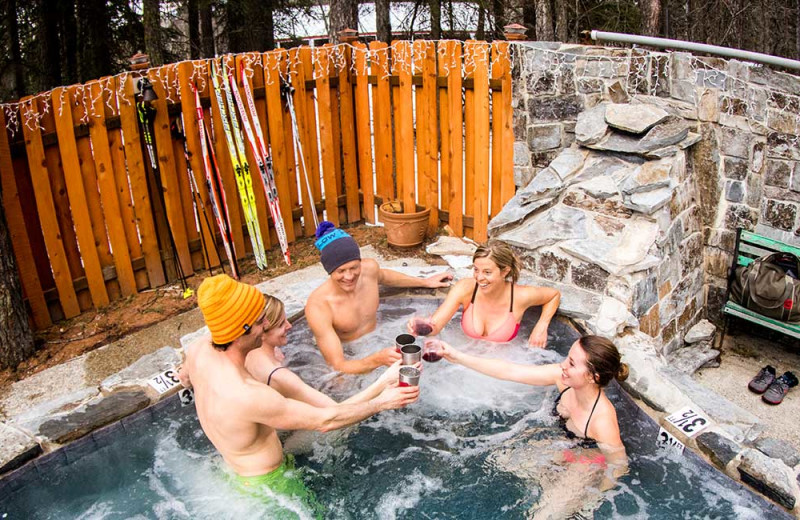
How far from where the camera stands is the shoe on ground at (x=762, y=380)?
491 centimetres

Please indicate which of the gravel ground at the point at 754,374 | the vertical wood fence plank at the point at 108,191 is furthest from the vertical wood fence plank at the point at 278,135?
→ the gravel ground at the point at 754,374

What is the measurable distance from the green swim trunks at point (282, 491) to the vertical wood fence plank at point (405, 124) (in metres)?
3.69

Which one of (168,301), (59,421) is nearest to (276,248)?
(168,301)

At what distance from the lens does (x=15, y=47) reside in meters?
8.39

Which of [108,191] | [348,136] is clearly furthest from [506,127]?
[108,191]

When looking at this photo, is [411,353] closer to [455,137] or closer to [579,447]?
[579,447]

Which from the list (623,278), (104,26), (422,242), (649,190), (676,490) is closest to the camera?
(676,490)

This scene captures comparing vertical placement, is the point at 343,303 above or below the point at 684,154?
below

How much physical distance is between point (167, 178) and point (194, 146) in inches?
13.8

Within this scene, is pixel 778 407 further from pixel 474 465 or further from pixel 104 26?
pixel 104 26

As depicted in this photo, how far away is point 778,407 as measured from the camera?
476 centimetres

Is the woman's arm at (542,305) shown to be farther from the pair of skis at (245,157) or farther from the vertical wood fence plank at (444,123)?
A: the pair of skis at (245,157)

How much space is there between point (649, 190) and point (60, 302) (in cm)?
443

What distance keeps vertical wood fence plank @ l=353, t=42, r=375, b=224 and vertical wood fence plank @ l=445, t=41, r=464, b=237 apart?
960 millimetres
